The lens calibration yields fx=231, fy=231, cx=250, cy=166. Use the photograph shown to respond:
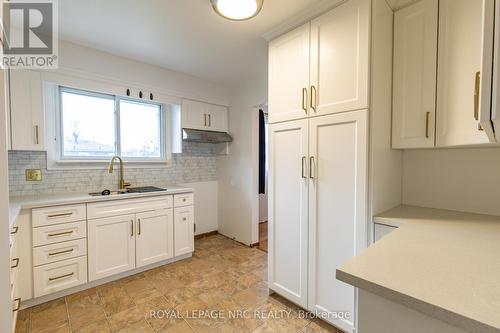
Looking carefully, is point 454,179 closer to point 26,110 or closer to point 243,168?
point 243,168

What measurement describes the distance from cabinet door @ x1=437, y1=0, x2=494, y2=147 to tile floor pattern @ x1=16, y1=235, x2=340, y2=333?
5.13ft

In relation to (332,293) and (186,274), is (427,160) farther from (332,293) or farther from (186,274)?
(186,274)


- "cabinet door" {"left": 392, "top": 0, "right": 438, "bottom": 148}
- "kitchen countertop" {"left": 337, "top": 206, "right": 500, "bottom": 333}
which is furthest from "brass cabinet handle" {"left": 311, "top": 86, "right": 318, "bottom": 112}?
"kitchen countertop" {"left": 337, "top": 206, "right": 500, "bottom": 333}

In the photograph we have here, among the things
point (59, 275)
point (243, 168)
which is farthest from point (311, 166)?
point (59, 275)

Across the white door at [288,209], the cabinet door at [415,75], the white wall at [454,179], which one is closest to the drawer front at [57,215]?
the white door at [288,209]

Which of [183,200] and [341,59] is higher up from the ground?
[341,59]

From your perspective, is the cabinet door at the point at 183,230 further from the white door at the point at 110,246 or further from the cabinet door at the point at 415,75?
the cabinet door at the point at 415,75

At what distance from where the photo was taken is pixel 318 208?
173cm

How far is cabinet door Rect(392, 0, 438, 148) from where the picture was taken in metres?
1.45

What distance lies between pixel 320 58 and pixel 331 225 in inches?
47.9

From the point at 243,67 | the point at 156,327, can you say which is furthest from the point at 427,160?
the point at 156,327

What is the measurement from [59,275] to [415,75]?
3227 mm

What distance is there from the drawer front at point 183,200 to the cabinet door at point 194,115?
38.4 inches

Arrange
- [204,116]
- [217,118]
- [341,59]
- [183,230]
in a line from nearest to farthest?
[341,59]
[183,230]
[204,116]
[217,118]
